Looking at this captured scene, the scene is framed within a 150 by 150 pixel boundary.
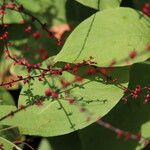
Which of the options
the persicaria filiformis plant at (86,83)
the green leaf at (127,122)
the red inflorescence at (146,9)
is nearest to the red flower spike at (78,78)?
the persicaria filiformis plant at (86,83)

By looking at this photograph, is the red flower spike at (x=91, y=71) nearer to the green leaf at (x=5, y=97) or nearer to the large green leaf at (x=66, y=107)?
the large green leaf at (x=66, y=107)

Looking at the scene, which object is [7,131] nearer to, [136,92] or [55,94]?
[55,94]

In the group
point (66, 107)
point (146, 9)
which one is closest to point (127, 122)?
point (66, 107)

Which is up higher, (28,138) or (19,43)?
(19,43)

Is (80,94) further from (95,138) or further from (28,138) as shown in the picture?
(28,138)

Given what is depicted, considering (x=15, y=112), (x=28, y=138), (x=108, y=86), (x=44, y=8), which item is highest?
(x=44, y=8)

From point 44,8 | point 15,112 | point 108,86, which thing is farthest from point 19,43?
point 108,86
